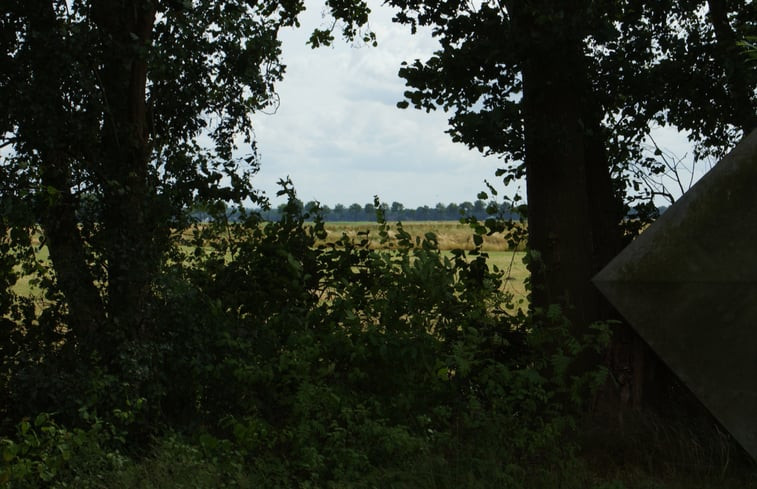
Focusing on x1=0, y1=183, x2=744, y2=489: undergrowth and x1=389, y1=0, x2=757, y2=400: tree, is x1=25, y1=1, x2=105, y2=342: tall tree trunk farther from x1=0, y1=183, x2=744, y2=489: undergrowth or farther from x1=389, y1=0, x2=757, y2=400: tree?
x1=389, y1=0, x2=757, y2=400: tree

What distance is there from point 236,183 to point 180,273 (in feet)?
3.54


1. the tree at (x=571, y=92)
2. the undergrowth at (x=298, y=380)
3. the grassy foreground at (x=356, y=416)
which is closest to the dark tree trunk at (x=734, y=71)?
the tree at (x=571, y=92)

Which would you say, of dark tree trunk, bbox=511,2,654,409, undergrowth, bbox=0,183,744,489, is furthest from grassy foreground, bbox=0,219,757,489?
dark tree trunk, bbox=511,2,654,409

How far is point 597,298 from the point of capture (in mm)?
8344

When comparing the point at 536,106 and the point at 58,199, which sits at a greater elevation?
the point at 536,106

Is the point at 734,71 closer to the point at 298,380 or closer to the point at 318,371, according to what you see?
the point at 318,371

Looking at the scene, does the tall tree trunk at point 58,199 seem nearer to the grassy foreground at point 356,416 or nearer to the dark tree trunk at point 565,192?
the grassy foreground at point 356,416

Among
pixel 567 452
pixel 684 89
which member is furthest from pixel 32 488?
pixel 684 89

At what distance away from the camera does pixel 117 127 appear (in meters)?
7.96

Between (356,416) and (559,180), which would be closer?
(356,416)

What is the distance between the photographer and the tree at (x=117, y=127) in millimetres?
7211

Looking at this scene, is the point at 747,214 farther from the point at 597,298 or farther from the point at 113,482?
the point at 113,482

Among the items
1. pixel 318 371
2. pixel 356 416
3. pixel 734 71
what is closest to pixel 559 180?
pixel 734 71

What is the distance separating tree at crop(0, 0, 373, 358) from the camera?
23.7 feet
